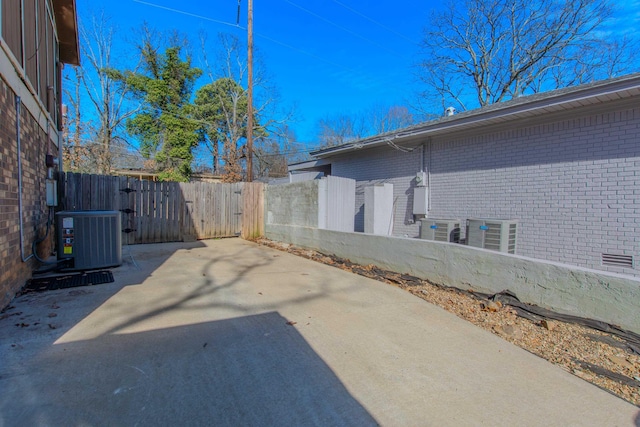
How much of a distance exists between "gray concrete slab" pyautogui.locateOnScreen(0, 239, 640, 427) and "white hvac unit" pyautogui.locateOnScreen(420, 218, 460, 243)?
285cm

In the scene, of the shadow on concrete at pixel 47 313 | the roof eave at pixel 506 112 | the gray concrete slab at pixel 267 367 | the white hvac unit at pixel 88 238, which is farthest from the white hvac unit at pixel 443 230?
the white hvac unit at pixel 88 238

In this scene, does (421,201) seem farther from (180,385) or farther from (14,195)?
(14,195)

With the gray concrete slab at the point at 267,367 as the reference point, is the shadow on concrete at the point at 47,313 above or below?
above

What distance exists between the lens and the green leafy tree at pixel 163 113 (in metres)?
23.2

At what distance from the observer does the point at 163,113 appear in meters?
24.0

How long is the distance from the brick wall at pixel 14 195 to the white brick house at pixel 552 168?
704 cm

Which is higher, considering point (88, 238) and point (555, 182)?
point (555, 182)

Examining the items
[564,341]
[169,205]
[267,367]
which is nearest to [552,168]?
[564,341]

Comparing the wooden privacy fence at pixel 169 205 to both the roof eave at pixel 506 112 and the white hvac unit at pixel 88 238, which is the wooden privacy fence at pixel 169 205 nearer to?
the white hvac unit at pixel 88 238

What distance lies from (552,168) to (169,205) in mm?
9370

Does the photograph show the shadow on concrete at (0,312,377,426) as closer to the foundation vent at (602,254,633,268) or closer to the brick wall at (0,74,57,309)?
the brick wall at (0,74,57,309)

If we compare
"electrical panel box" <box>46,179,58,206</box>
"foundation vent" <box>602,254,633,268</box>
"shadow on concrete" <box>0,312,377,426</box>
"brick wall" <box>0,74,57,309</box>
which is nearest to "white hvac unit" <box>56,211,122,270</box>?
"brick wall" <box>0,74,57,309</box>

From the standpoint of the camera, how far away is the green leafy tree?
23234mm

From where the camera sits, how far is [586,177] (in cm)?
529
